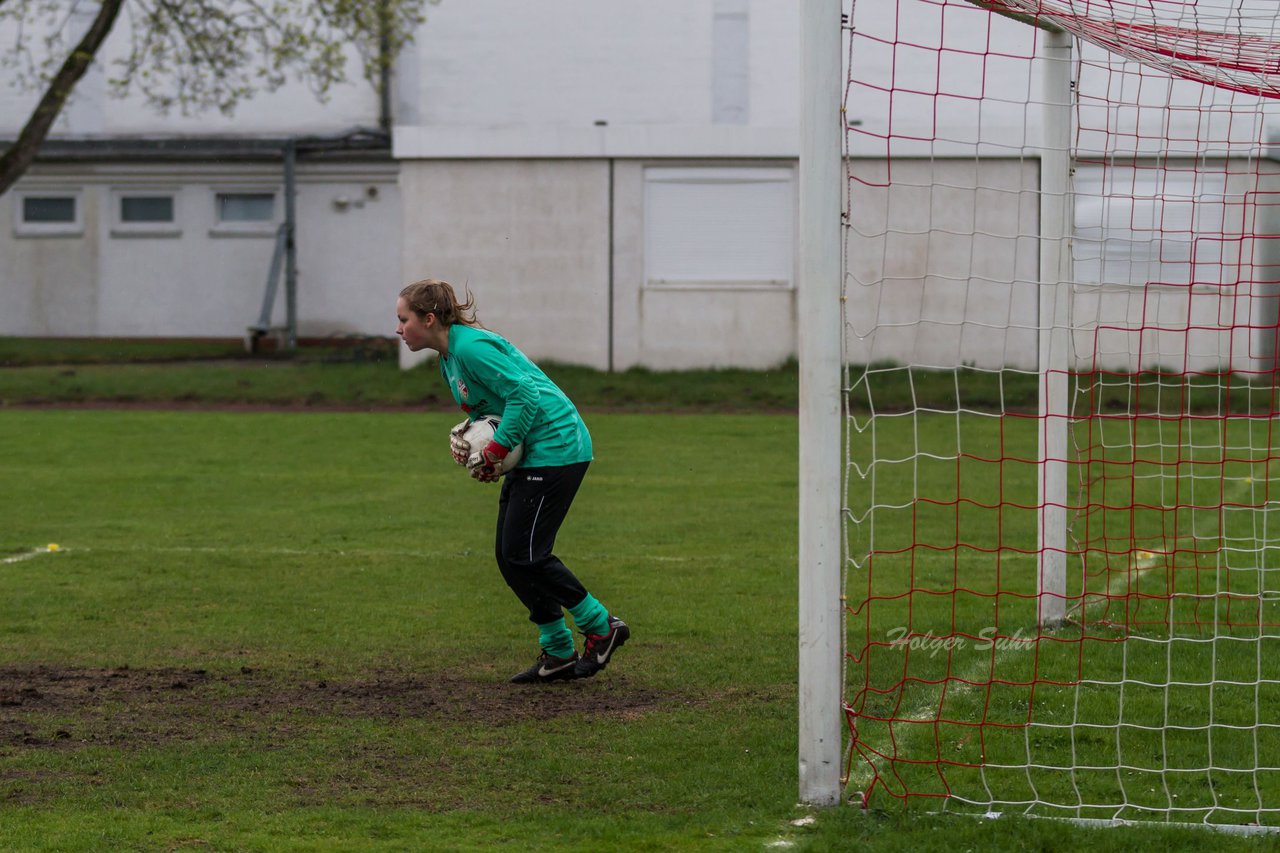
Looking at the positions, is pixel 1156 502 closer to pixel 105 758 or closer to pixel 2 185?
pixel 105 758

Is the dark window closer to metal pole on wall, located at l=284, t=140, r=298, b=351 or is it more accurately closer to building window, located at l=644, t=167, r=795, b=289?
metal pole on wall, located at l=284, t=140, r=298, b=351

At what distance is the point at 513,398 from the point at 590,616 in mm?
1046

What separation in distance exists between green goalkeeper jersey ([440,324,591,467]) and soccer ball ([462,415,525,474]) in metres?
0.05

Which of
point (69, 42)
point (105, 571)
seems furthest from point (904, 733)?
point (69, 42)

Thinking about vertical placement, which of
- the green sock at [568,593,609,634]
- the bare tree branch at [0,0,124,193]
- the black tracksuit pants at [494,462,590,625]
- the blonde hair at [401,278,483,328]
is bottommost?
the green sock at [568,593,609,634]

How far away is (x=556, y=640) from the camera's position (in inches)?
254

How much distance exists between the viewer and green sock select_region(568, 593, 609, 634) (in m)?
6.42

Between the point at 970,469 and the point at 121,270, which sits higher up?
the point at 121,270

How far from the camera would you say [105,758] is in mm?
5305

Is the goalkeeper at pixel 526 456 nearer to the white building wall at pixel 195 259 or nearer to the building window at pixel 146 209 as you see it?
Answer: the white building wall at pixel 195 259

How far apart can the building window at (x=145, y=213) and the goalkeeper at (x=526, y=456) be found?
26.8 metres

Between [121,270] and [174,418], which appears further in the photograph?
[121,270]

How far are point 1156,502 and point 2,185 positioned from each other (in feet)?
55.8

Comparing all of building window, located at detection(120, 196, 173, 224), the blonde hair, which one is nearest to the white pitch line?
the blonde hair
